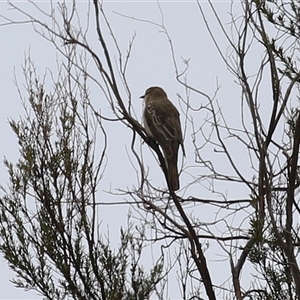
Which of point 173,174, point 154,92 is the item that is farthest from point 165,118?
point 173,174

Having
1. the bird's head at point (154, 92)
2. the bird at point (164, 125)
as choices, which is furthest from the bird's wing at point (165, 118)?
the bird's head at point (154, 92)

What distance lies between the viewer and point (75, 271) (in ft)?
18.2

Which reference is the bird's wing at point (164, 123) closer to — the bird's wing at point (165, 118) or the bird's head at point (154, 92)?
the bird's wing at point (165, 118)

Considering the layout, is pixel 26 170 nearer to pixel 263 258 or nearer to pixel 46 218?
pixel 46 218

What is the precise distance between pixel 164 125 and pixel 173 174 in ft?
4.27

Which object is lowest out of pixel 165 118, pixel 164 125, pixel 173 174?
pixel 173 174

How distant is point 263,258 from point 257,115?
0.96 metres

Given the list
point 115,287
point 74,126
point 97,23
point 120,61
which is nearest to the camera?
point 97,23

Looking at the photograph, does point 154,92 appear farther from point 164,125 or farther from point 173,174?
point 173,174

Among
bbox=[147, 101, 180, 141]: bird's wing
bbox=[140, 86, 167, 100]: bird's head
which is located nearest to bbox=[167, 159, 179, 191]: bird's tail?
bbox=[147, 101, 180, 141]: bird's wing

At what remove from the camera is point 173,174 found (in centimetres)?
581

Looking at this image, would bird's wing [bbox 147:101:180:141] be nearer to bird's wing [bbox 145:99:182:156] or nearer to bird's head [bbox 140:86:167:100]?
bird's wing [bbox 145:99:182:156]

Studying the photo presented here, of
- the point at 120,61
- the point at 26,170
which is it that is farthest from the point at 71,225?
the point at 120,61

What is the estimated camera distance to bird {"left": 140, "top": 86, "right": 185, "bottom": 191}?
660 centimetres
